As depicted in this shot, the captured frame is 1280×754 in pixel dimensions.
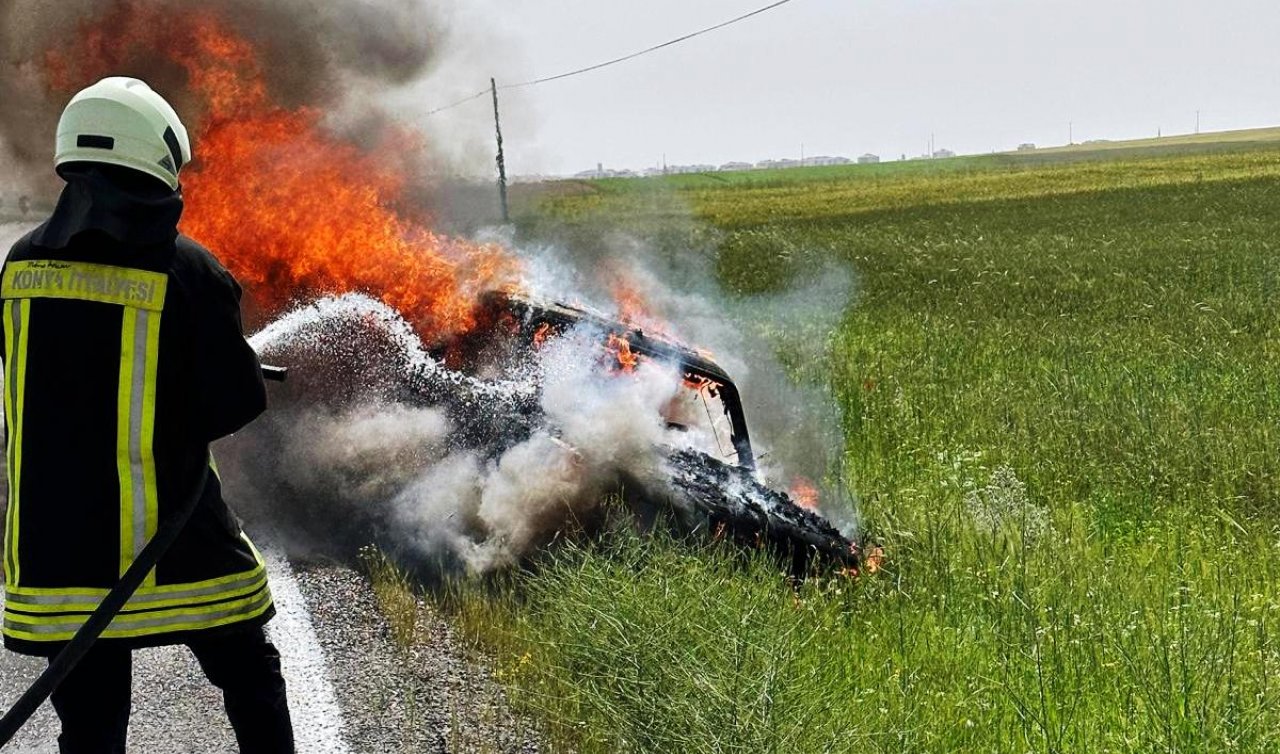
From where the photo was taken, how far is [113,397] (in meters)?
2.72

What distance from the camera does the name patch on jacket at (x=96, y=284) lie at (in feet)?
8.86

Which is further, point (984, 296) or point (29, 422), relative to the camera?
point (984, 296)

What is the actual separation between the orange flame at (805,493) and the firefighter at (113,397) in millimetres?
4217

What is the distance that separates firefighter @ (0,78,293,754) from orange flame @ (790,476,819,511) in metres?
4.22

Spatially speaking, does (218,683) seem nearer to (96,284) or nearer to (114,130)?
(96,284)

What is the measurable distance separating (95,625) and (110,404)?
0.50 meters

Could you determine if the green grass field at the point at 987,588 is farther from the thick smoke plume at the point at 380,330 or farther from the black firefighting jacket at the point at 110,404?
the black firefighting jacket at the point at 110,404

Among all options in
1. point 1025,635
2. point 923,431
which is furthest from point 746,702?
point 923,431

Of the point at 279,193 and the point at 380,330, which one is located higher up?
the point at 279,193

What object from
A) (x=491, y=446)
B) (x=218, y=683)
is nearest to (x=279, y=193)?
(x=491, y=446)

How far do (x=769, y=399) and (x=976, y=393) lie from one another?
237 centimetres

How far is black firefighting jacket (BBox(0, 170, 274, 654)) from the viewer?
8.87ft

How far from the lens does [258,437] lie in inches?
309

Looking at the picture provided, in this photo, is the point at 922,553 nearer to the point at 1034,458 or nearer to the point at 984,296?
the point at 1034,458
